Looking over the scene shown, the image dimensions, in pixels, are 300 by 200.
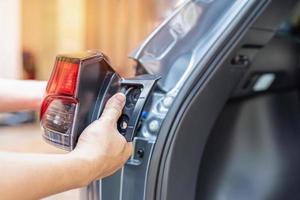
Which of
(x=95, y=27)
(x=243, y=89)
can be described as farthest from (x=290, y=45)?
(x=95, y=27)

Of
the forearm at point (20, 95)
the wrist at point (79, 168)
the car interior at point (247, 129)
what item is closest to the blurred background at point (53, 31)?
the car interior at point (247, 129)

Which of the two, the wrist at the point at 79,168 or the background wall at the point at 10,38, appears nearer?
the wrist at the point at 79,168

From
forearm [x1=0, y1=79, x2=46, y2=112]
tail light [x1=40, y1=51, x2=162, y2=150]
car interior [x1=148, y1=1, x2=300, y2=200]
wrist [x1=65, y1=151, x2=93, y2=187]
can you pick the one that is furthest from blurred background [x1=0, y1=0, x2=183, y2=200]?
wrist [x1=65, y1=151, x2=93, y2=187]

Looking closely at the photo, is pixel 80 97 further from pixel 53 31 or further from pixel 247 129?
pixel 53 31

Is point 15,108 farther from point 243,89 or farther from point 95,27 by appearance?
point 95,27

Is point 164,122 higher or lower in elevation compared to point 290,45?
lower

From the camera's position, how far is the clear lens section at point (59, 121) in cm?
74

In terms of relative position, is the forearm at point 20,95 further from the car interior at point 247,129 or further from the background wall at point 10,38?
the background wall at point 10,38

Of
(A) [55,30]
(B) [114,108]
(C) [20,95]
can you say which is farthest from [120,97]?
(A) [55,30]

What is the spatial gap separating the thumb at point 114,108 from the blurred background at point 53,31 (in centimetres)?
298

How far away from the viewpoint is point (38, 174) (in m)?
0.63

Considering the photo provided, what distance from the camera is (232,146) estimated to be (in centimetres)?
114

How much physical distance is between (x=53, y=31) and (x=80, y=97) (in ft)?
11.9

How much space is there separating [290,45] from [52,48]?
3162 mm
